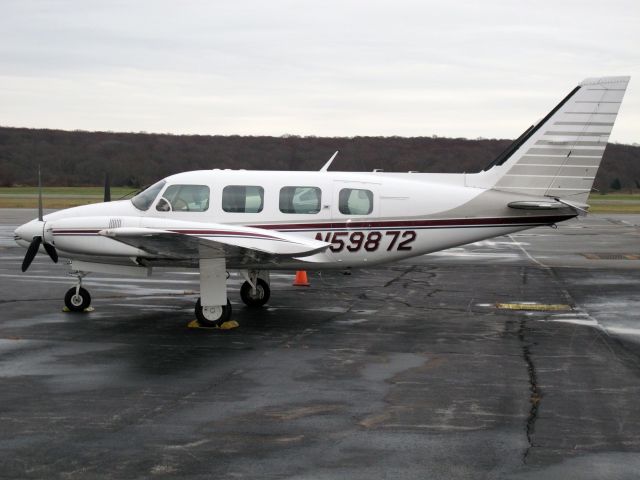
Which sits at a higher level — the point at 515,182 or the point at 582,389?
the point at 515,182

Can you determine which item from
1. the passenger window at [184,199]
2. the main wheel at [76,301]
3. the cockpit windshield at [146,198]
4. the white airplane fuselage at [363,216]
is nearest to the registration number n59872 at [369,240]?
the white airplane fuselage at [363,216]

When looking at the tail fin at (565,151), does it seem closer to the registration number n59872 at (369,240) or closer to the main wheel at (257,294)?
the registration number n59872 at (369,240)

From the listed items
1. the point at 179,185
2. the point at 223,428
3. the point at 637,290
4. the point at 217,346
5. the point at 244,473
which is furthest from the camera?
the point at 637,290

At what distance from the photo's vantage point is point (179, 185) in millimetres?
17484

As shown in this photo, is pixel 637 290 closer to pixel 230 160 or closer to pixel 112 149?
pixel 230 160

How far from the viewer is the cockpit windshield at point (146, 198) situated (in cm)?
1736

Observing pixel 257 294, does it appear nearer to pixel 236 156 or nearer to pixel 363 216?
pixel 363 216

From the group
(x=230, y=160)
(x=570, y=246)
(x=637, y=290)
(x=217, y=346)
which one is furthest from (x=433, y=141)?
(x=217, y=346)

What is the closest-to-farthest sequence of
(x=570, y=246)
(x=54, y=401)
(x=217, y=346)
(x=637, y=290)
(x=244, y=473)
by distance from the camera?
(x=244, y=473) → (x=54, y=401) → (x=217, y=346) → (x=637, y=290) → (x=570, y=246)

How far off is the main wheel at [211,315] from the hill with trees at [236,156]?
72522mm

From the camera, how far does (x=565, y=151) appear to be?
18094 millimetres

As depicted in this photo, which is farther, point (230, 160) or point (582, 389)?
point (230, 160)

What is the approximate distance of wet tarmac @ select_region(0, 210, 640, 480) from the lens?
8273 millimetres

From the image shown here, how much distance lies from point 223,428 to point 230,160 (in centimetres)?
8841
